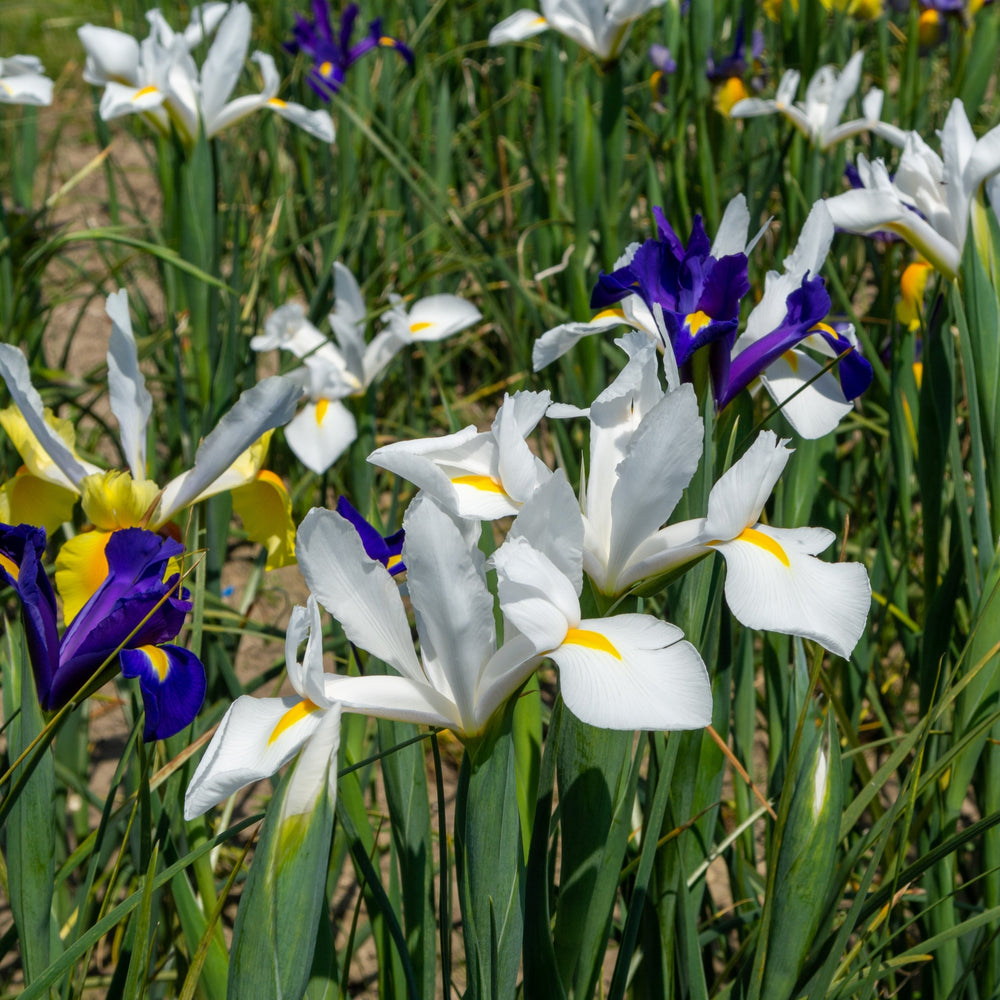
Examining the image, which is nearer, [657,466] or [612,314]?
[657,466]

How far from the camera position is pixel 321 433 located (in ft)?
5.32

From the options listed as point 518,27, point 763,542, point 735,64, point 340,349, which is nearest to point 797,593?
point 763,542

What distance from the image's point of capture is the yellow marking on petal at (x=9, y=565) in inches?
29.2

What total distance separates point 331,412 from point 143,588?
0.94m

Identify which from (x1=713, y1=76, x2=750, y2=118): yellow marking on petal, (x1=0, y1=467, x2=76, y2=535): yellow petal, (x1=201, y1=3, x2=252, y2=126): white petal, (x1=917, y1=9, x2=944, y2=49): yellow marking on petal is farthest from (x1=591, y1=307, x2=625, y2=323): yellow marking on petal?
(x1=917, y1=9, x2=944, y2=49): yellow marking on petal

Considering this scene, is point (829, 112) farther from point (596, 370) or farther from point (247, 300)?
point (247, 300)

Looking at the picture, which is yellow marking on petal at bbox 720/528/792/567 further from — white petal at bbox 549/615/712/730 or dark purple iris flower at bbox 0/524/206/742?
dark purple iris flower at bbox 0/524/206/742

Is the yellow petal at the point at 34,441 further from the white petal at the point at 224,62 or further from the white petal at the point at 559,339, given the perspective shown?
the white petal at the point at 224,62

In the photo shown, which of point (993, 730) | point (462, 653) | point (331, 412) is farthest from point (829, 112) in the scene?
point (462, 653)

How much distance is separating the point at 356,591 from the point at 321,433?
1.01 metres

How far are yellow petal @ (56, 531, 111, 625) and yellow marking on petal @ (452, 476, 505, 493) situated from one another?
352 mm

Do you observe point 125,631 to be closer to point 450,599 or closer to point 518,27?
point 450,599

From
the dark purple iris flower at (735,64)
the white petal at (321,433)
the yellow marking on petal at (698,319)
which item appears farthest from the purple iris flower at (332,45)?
the yellow marking on petal at (698,319)

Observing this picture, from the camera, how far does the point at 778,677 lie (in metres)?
1.17
